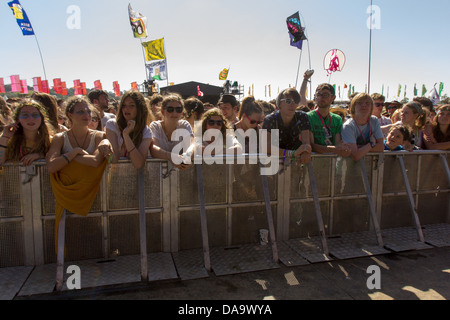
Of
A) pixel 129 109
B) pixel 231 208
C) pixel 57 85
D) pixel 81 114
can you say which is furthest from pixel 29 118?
pixel 57 85

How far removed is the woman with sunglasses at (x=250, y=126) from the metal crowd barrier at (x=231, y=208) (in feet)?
1.79

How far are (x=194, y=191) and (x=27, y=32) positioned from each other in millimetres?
18209

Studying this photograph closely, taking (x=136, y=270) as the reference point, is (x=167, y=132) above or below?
above

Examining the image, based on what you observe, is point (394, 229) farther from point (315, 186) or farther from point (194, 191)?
point (194, 191)

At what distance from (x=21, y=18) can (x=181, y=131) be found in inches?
706

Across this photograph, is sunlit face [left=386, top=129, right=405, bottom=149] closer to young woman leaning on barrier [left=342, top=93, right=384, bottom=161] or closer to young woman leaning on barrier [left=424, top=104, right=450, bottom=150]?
young woman leaning on barrier [left=342, top=93, right=384, bottom=161]

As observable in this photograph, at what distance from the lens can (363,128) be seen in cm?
459

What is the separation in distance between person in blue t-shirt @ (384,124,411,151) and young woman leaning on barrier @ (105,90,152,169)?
12.4ft

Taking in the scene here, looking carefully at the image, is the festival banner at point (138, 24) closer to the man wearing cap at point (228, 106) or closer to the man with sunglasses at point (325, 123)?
the man wearing cap at point (228, 106)

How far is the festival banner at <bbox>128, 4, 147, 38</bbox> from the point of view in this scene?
1936 centimetres

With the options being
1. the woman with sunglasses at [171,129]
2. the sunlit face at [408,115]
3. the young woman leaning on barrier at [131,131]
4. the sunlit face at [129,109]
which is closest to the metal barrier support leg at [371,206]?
the sunlit face at [408,115]

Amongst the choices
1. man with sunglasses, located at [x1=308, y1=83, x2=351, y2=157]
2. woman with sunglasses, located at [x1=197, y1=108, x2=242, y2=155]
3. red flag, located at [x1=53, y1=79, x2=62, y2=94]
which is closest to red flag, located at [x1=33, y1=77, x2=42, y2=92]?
red flag, located at [x1=53, y1=79, x2=62, y2=94]
